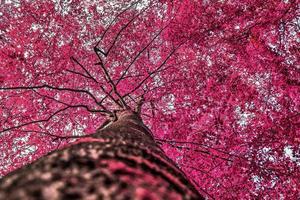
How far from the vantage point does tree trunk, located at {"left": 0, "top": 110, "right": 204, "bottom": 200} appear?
1407 millimetres

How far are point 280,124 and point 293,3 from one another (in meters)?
4.19

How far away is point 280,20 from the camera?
10234mm

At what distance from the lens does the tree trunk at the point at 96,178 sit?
4.62 ft

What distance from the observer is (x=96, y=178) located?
1.58 m

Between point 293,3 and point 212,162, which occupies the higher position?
point 293,3

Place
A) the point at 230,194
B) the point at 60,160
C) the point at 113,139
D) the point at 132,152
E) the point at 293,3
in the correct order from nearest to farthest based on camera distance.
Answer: the point at 60,160 → the point at 132,152 → the point at 113,139 → the point at 230,194 → the point at 293,3

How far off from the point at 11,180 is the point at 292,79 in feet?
33.7

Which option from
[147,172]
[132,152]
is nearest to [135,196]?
[147,172]

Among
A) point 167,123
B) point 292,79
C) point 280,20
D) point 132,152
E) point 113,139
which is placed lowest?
point 132,152

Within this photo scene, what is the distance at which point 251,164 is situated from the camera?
769 cm

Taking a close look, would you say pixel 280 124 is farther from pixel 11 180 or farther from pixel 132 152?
pixel 11 180

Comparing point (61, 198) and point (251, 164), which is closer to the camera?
point (61, 198)

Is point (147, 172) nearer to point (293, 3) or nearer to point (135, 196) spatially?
point (135, 196)

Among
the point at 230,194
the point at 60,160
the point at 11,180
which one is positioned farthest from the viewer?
the point at 230,194
